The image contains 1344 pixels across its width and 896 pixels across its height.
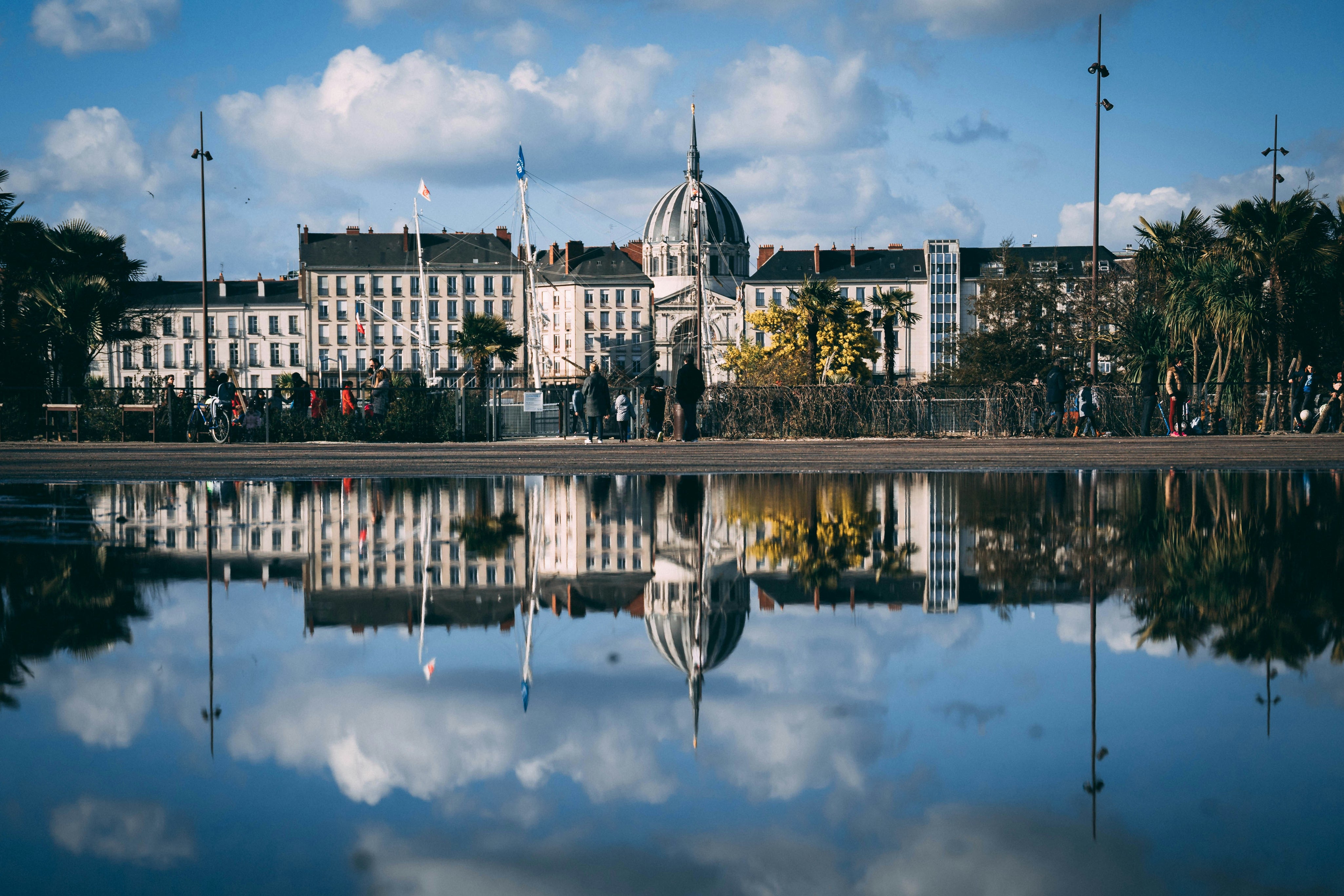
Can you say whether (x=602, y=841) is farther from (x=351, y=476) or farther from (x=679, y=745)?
(x=351, y=476)

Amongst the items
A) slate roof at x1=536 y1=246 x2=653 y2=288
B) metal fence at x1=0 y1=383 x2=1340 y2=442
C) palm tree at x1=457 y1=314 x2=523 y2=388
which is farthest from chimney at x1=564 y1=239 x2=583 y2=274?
metal fence at x1=0 y1=383 x2=1340 y2=442

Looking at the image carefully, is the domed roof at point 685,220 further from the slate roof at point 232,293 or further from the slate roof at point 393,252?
the slate roof at point 232,293

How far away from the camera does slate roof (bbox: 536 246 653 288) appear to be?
6112 inches

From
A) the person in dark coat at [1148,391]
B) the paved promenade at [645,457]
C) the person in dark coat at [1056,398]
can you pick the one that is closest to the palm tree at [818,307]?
the person in dark coat at [1056,398]

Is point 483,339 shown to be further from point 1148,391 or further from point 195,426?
point 1148,391

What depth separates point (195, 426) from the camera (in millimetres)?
29391

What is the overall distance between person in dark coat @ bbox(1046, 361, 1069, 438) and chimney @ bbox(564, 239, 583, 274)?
128899 mm

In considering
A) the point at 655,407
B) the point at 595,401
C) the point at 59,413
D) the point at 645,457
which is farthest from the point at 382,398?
the point at 645,457

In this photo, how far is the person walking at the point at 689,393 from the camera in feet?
88.9

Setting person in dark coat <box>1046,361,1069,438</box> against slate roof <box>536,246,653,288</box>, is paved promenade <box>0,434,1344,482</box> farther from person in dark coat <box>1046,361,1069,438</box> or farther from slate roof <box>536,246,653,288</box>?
slate roof <box>536,246,653,288</box>

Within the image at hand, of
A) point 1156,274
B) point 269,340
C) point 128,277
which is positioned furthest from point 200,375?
point 1156,274

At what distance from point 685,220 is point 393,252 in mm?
34029

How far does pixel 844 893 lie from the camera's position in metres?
2.99

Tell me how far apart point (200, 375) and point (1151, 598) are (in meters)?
150
